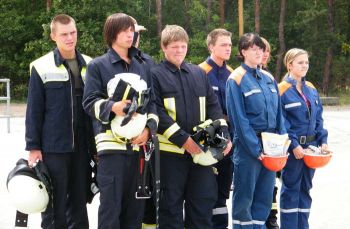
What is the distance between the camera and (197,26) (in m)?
38.2

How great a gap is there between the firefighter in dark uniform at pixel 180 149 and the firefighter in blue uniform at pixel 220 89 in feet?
2.61

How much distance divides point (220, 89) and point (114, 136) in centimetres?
179

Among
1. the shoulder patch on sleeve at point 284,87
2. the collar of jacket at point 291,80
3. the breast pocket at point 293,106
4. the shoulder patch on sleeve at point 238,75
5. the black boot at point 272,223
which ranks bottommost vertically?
the black boot at point 272,223

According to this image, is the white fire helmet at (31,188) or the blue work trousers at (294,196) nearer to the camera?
the white fire helmet at (31,188)

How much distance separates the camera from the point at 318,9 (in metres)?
38.4

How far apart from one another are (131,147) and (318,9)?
3619cm

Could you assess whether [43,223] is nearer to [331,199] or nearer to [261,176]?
[261,176]

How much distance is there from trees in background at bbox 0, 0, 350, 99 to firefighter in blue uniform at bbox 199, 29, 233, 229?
25188 mm

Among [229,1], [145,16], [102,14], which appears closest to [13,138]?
[102,14]

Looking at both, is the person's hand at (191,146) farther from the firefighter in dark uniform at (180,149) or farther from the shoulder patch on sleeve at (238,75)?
the shoulder patch on sleeve at (238,75)

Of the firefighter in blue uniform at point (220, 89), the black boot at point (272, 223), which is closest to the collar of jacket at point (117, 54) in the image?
the firefighter in blue uniform at point (220, 89)

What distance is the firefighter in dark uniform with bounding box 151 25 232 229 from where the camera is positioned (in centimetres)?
488

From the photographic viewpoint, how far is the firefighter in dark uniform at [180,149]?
4883 millimetres

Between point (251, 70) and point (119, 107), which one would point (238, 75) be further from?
point (119, 107)
